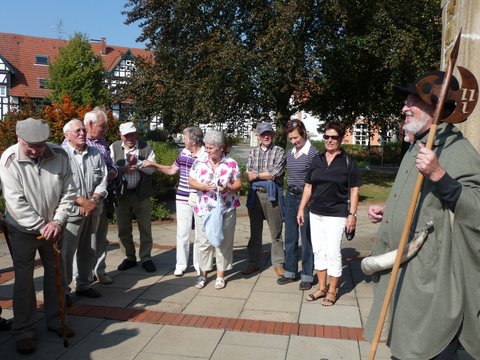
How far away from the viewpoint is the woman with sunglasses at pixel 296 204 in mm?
5621

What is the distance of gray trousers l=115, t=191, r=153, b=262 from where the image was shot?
6184mm

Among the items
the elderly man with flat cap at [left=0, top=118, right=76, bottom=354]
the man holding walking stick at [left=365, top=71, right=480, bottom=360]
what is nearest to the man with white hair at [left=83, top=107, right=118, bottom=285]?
the elderly man with flat cap at [left=0, top=118, right=76, bottom=354]

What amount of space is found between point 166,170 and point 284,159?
59.0 inches

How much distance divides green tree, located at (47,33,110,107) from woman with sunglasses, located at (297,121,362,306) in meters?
34.8

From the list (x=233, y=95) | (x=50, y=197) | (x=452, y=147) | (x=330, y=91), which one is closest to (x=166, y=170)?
(x=50, y=197)

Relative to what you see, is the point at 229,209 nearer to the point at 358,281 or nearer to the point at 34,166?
the point at 358,281

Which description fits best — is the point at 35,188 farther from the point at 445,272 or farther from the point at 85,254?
the point at 445,272

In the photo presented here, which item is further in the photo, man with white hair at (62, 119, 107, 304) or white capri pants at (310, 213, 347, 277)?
white capri pants at (310, 213, 347, 277)

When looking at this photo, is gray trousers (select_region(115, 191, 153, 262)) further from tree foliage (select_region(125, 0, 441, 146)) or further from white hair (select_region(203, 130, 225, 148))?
tree foliage (select_region(125, 0, 441, 146))

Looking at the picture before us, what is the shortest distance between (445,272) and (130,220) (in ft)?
14.9

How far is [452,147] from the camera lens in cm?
262

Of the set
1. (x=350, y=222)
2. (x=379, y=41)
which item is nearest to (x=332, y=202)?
(x=350, y=222)

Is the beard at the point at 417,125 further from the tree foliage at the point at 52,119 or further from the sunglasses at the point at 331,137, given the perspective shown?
the tree foliage at the point at 52,119

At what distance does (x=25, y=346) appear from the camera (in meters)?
3.94
